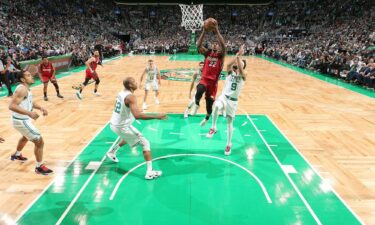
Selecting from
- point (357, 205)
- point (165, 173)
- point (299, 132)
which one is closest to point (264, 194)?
point (357, 205)

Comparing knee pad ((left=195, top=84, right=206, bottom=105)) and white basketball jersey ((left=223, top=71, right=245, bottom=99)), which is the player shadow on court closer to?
knee pad ((left=195, top=84, right=206, bottom=105))

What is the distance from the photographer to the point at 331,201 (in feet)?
15.8

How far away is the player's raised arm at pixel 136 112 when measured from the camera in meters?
4.64

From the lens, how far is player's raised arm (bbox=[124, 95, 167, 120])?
4637 millimetres

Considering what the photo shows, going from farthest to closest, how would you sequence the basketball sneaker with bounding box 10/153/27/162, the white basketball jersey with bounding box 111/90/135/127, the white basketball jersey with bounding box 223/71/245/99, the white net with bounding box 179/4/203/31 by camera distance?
the white net with bounding box 179/4/203/31 → the white basketball jersey with bounding box 223/71/245/99 → the basketball sneaker with bounding box 10/153/27/162 → the white basketball jersey with bounding box 111/90/135/127

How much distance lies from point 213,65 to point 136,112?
250 centimetres

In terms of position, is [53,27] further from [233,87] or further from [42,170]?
[233,87]

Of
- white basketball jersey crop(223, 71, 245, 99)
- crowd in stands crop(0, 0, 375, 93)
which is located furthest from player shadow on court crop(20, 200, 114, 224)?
crowd in stands crop(0, 0, 375, 93)

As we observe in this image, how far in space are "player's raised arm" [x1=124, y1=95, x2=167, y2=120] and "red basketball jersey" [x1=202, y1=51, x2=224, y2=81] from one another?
89.6 inches

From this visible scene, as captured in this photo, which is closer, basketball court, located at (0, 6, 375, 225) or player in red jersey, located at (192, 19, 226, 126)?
basketball court, located at (0, 6, 375, 225)

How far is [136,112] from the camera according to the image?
4719mm

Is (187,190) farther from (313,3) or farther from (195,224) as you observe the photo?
(313,3)

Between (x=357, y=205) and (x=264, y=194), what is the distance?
4.37 feet

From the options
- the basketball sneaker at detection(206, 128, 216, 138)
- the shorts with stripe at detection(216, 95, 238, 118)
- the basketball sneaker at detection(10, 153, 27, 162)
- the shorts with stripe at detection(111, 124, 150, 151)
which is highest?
the shorts with stripe at detection(216, 95, 238, 118)
